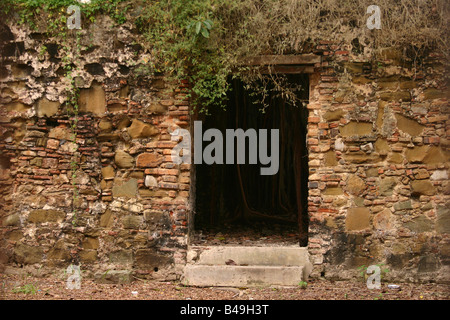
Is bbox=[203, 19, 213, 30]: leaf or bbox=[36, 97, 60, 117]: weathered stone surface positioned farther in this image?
bbox=[36, 97, 60, 117]: weathered stone surface

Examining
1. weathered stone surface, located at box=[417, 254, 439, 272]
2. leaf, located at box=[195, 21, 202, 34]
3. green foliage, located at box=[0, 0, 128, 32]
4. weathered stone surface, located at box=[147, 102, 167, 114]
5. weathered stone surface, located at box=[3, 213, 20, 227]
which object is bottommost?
weathered stone surface, located at box=[417, 254, 439, 272]

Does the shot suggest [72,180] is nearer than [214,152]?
Yes

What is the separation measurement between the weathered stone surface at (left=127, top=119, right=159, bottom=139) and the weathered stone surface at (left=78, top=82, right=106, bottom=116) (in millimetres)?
379

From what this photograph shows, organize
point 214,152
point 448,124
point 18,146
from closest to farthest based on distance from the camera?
point 448,124 < point 18,146 < point 214,152

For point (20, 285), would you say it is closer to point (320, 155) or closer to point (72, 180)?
point (72, 180)

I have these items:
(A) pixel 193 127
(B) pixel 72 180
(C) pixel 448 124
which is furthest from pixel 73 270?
(C) pixel 448 124

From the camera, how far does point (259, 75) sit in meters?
5.28

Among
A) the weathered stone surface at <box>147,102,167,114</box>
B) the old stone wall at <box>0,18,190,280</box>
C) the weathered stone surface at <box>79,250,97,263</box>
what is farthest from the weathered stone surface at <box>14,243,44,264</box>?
the weathered stone surface at <box>147,102,167,114</box>

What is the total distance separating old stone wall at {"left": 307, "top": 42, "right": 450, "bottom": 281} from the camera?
5.14 metres

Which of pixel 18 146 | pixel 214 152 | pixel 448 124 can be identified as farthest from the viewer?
pixel 214 152

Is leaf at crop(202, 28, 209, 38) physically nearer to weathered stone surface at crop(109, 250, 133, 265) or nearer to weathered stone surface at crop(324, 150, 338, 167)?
weathered stone surface at crop(324, 150, 338, 167)

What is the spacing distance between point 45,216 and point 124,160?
3.65 feet

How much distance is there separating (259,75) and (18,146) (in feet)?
9.38

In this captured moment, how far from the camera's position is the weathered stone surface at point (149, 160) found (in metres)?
5.36
